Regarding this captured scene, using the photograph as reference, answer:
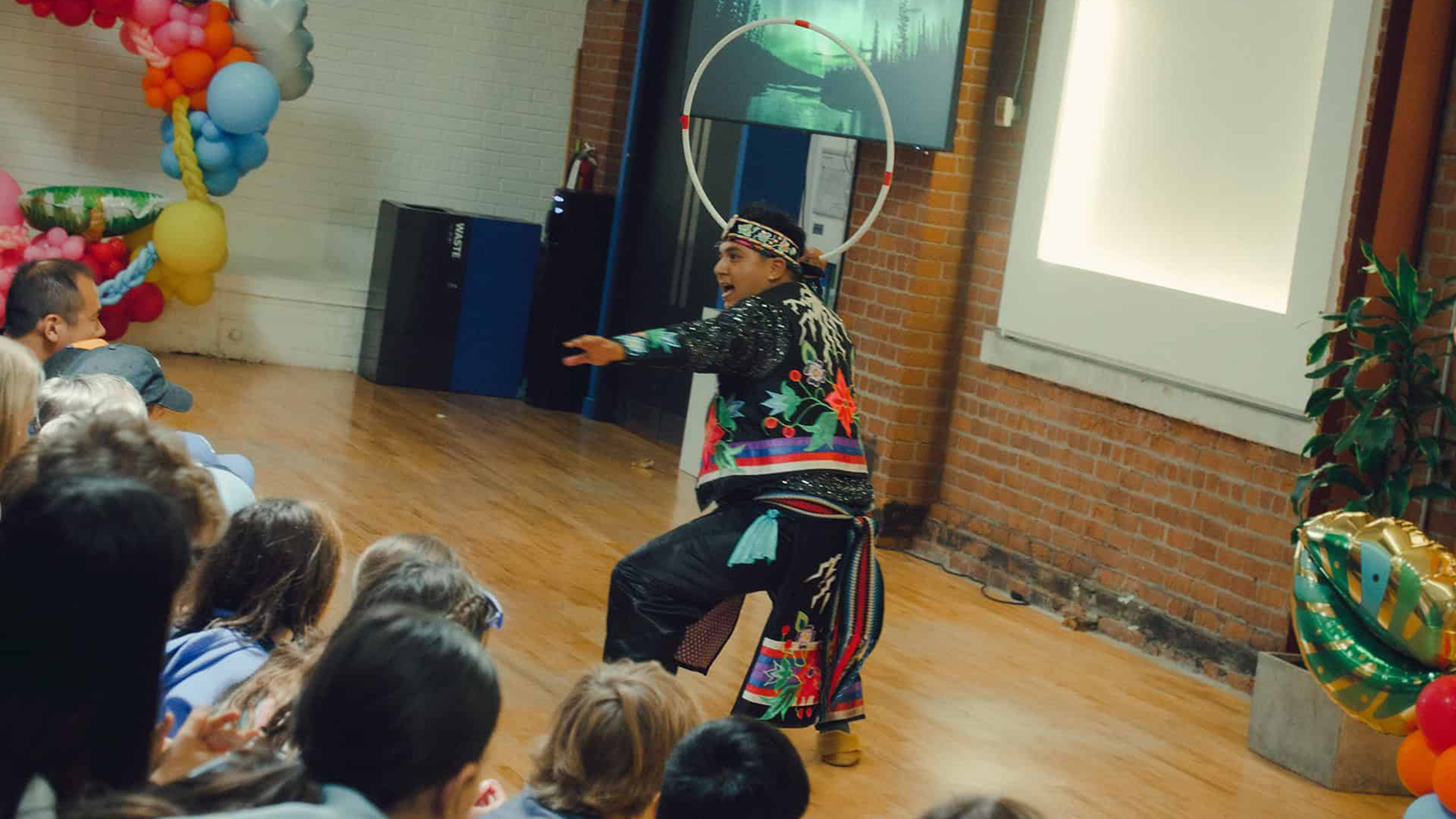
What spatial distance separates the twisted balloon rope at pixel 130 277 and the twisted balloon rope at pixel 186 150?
0.35 m

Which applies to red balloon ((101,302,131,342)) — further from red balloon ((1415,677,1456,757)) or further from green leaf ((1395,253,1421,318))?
red balloon ((1415,677,1456,757))

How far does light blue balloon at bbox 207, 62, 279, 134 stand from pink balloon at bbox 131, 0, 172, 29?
36 centimetres

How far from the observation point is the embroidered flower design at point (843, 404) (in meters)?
4.14

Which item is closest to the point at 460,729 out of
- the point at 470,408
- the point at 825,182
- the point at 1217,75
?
the point at 1217,75

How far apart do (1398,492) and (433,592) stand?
10.0 ft

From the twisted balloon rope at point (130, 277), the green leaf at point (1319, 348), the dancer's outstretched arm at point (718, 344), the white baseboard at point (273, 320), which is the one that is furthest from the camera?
the white baseboard at point (273, 320)

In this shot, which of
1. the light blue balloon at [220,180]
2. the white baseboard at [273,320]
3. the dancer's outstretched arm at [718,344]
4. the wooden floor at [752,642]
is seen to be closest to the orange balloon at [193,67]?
the light blue balloon at [220,180]

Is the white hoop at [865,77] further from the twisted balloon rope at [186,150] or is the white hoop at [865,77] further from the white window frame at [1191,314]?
the twisted balloon rope at [186,150]

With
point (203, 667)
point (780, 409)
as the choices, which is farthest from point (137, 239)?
point (203, 667)

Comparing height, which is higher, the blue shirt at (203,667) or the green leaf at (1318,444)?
the green leaf at (1318,444)

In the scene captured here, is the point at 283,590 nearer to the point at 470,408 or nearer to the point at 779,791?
the point at 779,791

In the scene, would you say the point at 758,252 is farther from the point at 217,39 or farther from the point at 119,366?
the point at 217,39

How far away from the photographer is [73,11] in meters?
8.00

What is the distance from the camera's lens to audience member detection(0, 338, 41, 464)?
258 cm
